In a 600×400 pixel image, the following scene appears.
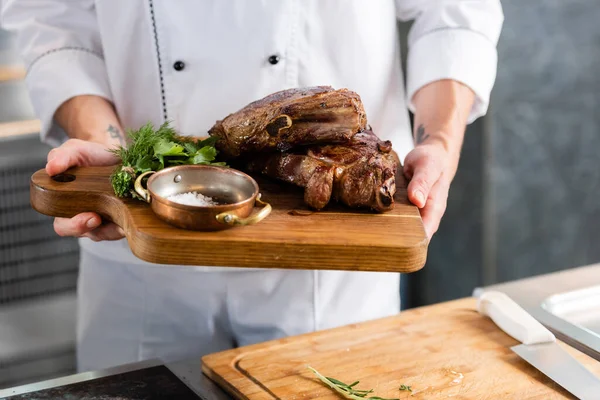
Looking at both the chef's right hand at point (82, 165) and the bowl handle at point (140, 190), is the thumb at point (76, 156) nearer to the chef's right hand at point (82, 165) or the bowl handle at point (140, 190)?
the chef's right hand at point (82, 165)

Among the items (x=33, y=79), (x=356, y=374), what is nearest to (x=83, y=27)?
(x=33, y=79)

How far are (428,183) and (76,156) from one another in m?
0.69

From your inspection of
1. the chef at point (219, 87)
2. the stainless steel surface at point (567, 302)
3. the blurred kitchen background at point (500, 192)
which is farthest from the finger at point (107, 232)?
the blurred kitchen background at point (500, 192)

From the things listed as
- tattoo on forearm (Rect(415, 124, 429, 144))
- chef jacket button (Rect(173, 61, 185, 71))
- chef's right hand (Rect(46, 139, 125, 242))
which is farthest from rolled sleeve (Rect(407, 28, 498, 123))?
chef's right hand (Rect(46, 139, 125, 242))

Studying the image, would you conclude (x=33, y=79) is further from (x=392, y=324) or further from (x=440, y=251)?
(x=440, y=251)

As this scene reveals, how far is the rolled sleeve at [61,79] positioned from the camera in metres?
1.97

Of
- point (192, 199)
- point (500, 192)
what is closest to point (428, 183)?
point (192, 199)

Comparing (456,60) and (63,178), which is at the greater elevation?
(456,60)

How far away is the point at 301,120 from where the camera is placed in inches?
60.2

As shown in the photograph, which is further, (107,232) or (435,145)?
A: (435,145)

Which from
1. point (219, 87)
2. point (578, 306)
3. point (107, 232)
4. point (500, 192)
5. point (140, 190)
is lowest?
point (500, 192)

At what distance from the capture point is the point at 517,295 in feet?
6.16

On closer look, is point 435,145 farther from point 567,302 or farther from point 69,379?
point 69,379

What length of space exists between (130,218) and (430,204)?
57cm
